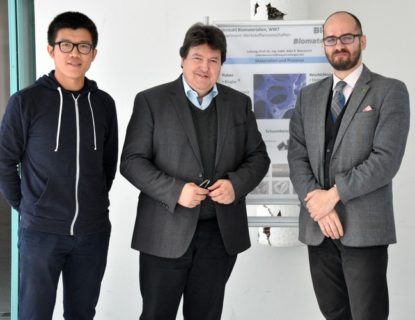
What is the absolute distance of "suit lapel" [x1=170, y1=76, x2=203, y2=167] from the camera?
7.56 ft

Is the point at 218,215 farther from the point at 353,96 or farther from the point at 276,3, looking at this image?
the point at 276,3

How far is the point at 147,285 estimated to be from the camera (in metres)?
2.36

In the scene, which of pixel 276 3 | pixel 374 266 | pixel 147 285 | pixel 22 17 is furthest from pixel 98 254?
pixel 22 17

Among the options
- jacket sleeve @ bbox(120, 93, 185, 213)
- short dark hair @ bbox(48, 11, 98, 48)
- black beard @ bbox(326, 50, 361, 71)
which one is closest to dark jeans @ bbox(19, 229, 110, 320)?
jacket sleeve @ bbox(120, 93, 185, 213)

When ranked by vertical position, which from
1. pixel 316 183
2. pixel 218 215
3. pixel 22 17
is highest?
pixel 22 17

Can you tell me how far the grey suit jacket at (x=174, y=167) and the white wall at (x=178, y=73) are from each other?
129 centimetres

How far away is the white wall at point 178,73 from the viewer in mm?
3543

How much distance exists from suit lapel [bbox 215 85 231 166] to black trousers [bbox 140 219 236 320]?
0.34 m

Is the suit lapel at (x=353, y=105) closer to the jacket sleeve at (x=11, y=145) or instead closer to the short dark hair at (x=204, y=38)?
the short dark hair at (x=204, y=38)

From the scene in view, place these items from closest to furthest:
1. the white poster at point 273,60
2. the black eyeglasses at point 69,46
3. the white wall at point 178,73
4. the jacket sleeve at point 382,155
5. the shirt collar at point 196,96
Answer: the jacket sleeve at point 382,155 < the black eyeglasses at point 69,46 < the shirt collar at point 196,96 < the white poster at point 273,60 < the white wall at point 178,73

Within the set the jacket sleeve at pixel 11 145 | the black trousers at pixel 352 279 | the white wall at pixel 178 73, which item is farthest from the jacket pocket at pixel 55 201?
the white wall at pixel 178 73

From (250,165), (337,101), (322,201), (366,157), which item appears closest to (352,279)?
(322,201)

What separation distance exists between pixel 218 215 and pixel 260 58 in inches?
42.4

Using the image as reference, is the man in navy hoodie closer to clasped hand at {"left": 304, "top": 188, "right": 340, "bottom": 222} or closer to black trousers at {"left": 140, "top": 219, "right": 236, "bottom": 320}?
black trousers at {"left": 140, "top": 219, "right": 236, "bottom": 320}
